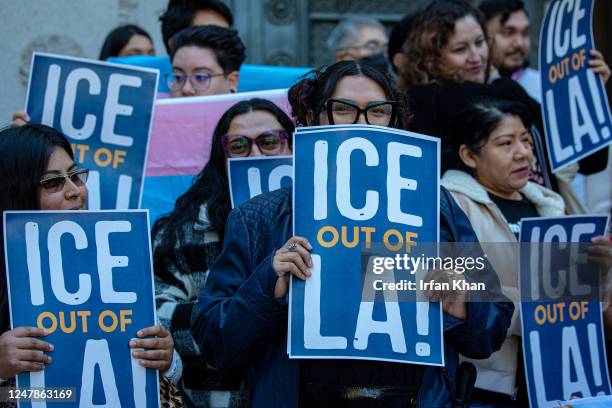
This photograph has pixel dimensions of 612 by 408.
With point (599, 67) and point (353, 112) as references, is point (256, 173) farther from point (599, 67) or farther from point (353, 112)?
point (599, 67)

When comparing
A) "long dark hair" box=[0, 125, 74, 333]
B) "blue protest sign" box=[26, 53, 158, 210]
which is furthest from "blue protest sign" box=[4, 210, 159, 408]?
"blue protest sign" box=[26, 53, 158, 210]

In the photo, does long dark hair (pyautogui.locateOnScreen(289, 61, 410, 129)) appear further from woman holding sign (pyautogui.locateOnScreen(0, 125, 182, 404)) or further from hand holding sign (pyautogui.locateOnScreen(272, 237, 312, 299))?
woman holding sign (pyautogui.locateOnScreen(0, 125, 182, 404))

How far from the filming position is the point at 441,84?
17.2 feet

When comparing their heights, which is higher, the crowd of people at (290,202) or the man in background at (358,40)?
the man in background at (358,40)

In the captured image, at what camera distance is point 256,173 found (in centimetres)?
444

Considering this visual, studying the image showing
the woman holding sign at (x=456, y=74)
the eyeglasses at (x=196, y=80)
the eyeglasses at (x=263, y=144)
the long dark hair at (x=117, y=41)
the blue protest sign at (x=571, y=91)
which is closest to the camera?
the eyeglasses at (x=263, y=144)

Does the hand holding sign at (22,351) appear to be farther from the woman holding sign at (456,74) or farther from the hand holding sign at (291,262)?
the woman holding sign at (456,74)

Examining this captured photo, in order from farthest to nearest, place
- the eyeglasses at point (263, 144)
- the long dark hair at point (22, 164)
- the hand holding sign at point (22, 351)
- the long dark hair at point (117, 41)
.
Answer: the long dark hair at point (117, 41) < the eyeglasses at point (263, 144) < the long dark hair at point (22, 164) < the hand holding sign at point (22, 351)

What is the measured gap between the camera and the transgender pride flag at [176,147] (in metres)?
5.32

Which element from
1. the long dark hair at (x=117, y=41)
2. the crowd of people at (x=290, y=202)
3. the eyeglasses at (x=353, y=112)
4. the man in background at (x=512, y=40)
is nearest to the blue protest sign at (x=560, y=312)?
the crowd of people at (x=290, y=202)

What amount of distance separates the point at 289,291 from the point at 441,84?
7.24 feet

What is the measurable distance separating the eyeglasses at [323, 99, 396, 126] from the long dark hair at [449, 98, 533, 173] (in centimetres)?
130

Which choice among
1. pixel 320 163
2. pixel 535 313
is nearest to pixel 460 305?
pixel 320 163

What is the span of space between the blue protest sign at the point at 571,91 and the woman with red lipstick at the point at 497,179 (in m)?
0.17
